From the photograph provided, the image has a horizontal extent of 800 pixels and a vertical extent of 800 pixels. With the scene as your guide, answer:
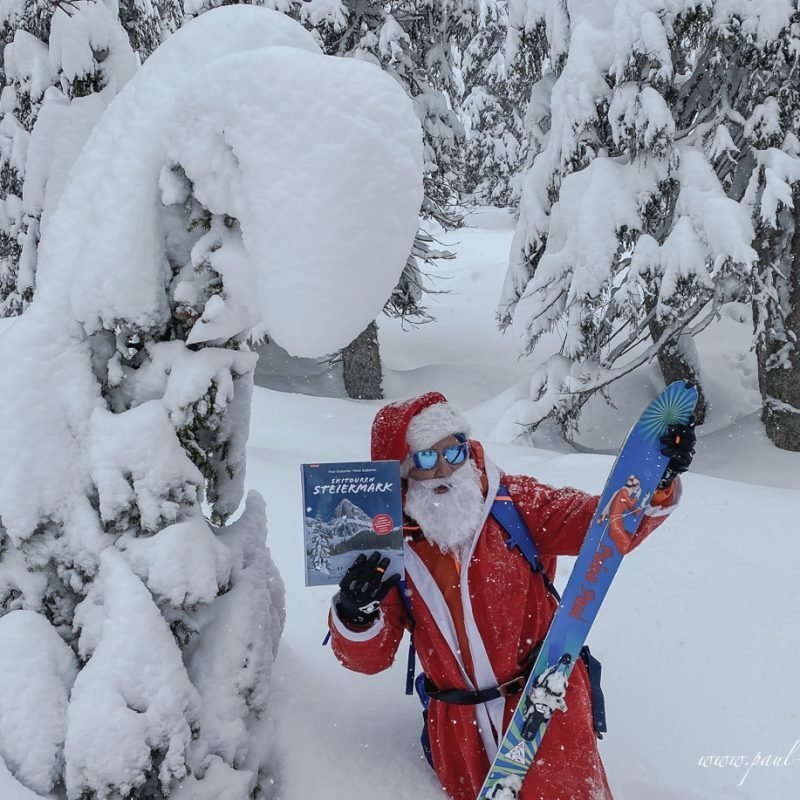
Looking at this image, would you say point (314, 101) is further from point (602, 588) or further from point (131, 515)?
point (602, 588)

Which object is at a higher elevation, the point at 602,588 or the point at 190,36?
the point at 190,36

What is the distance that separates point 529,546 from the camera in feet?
8.52

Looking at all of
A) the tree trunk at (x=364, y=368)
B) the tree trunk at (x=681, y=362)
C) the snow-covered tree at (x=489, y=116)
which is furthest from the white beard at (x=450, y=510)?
the snow-covered tree at (x=489, y=116)

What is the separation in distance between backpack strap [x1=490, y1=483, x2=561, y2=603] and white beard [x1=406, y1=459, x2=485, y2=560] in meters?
0.09

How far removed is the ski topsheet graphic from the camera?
7.83 ft

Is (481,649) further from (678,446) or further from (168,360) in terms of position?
(168,360)

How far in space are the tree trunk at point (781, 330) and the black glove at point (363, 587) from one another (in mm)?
6061

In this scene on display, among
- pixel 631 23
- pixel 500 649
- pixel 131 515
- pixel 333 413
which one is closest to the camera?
pixel 131 515

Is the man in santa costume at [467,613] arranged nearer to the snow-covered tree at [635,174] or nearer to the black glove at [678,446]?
the black glove at [678,446]

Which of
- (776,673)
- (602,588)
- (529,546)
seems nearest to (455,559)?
(529,546)

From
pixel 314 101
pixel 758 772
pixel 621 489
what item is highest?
pixel 314 101

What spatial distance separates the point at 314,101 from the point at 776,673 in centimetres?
316

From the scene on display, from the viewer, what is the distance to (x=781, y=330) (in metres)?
7.21

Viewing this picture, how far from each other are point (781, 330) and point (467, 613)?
6.31m
